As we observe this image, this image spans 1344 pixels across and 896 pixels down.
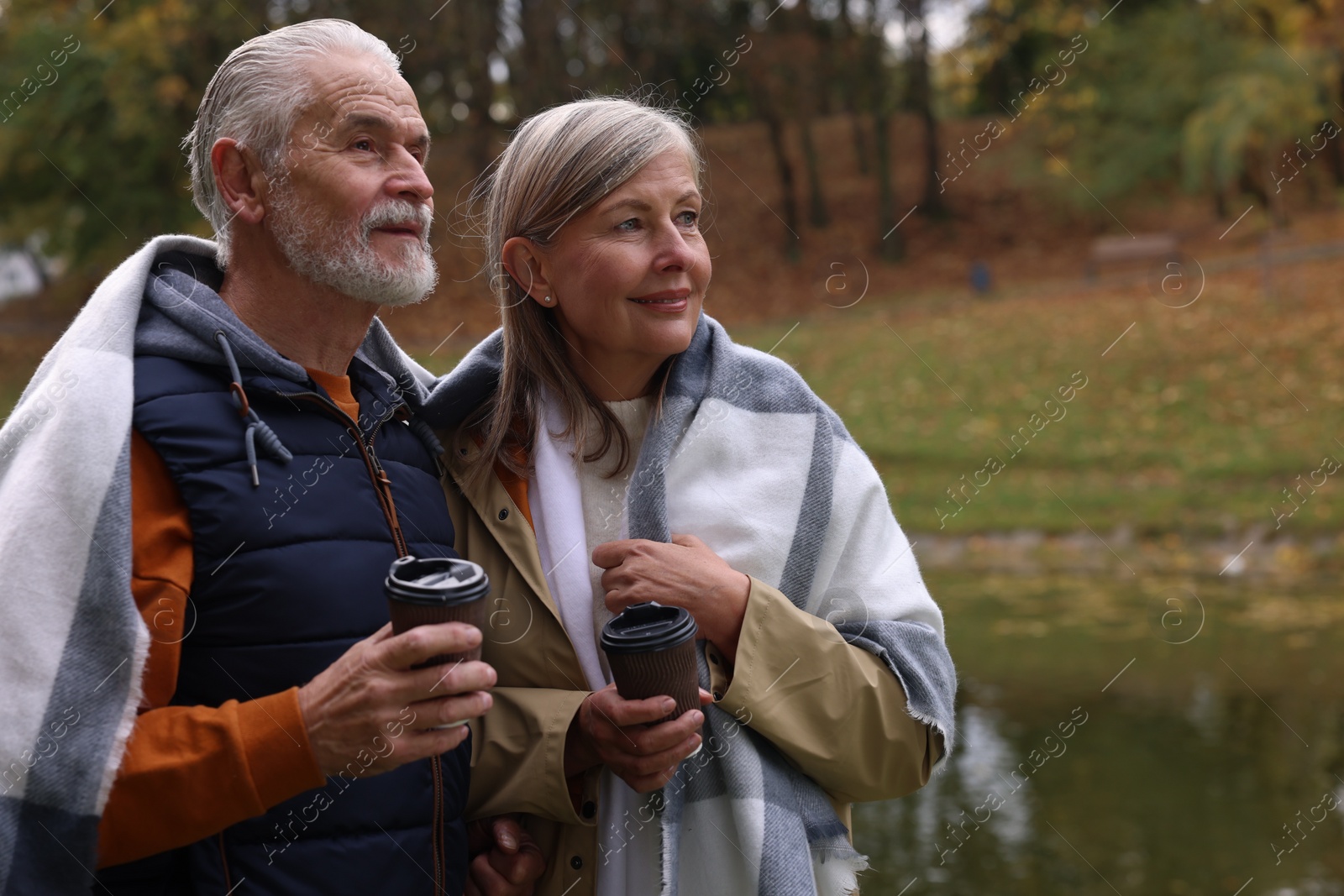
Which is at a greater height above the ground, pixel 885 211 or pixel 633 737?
pixel 633 737

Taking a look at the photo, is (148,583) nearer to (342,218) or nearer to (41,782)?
(41,782)

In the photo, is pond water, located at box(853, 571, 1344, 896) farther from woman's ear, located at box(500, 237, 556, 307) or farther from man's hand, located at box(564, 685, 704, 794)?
woman's ear, located at box(500, 237, 556, 307)

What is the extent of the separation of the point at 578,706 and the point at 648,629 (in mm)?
313

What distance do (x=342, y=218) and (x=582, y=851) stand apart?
1.13 meters

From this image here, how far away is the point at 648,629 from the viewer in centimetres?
201

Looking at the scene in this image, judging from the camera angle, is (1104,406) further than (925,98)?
No

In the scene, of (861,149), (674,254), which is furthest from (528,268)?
(861,149)

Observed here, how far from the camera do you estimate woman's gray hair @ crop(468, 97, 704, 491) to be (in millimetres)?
2348

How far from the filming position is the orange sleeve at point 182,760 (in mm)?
1876

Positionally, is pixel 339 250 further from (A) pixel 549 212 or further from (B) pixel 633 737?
(B) pixel 633 737

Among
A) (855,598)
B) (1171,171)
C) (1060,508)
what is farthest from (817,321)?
(855,598)

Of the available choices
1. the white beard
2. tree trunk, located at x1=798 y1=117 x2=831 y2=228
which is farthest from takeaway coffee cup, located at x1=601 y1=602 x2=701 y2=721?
tree trunk, located at x1=798 y1=117 x2=831 y2=228

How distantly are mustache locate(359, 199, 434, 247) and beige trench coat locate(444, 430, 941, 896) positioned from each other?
1.68 ft

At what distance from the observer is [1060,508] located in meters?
11.1
